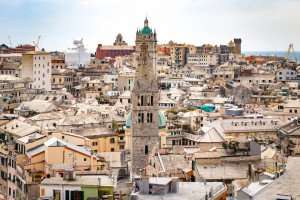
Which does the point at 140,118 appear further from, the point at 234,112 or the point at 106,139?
the point at 234,112

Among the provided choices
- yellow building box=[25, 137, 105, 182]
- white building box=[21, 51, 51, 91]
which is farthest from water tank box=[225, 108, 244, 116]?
white building box=[21, 51, 51, 91]

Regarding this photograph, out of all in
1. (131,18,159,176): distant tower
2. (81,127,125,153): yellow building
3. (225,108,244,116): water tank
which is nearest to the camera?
(131,18,159,176): distant tower

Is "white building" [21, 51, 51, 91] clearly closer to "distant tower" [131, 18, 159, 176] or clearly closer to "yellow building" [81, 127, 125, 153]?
"yellow building" [81, 127, 125, 153]

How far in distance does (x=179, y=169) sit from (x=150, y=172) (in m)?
3.08

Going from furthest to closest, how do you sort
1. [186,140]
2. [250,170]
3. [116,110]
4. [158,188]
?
[116,110], [186,140], [250,170], [158,188]

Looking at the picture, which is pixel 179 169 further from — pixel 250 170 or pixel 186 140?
pixel 186 140

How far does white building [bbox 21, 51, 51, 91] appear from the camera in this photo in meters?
135

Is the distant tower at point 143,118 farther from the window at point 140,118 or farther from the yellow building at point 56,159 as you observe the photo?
the yellow building at point 56,159

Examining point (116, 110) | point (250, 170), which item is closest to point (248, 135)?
point (116, 110)

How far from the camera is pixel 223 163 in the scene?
4484cm

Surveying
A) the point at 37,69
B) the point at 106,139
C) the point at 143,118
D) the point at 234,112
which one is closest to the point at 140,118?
the point at 143,118

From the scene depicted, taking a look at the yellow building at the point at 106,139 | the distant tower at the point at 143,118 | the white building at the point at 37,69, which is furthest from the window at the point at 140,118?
the white building at the point at 37,69

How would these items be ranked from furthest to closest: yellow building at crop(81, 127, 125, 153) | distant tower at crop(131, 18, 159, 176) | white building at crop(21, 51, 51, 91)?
white building at crop(21, 51, 51, 91) < yellow building at crop(81, 127, 125, 153) < distant tower at crop(131, 18, 159, 176)

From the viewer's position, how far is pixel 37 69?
445ft
